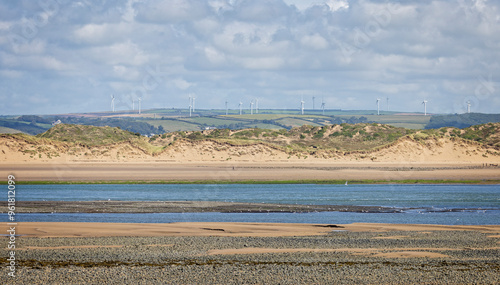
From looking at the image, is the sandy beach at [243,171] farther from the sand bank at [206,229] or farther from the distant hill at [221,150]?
the sand bank at [206,229]

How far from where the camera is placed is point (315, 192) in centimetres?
5784

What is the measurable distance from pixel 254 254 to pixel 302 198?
25872 mm

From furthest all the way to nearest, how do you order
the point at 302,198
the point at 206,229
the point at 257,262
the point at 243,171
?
the point at 243,171 → the point at 302,198 → the point at 206,229 → the point at 257,262

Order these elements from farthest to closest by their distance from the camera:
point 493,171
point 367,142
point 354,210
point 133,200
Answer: point 367,142 < point 493,171 < point 133,200 < point 354,210

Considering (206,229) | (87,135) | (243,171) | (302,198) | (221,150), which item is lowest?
(243,171)

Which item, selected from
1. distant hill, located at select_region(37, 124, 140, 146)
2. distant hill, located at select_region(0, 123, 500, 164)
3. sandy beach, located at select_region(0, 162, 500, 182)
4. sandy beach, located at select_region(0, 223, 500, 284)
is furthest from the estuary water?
distant hill, located at select_region(37, 124, 140, 146)

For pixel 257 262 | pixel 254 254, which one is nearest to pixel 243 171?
pixel 254 254

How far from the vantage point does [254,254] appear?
2608 centimetres

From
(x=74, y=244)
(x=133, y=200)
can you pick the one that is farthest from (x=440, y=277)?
(x=133, y=200)

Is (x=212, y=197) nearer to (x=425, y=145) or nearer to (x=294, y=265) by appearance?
(x=294, y=265)

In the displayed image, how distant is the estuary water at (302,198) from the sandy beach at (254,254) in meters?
3.38

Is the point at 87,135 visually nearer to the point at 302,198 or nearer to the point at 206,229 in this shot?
the point at 302,198

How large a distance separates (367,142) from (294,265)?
9134 centimetres

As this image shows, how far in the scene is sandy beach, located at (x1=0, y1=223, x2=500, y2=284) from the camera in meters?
21.9
